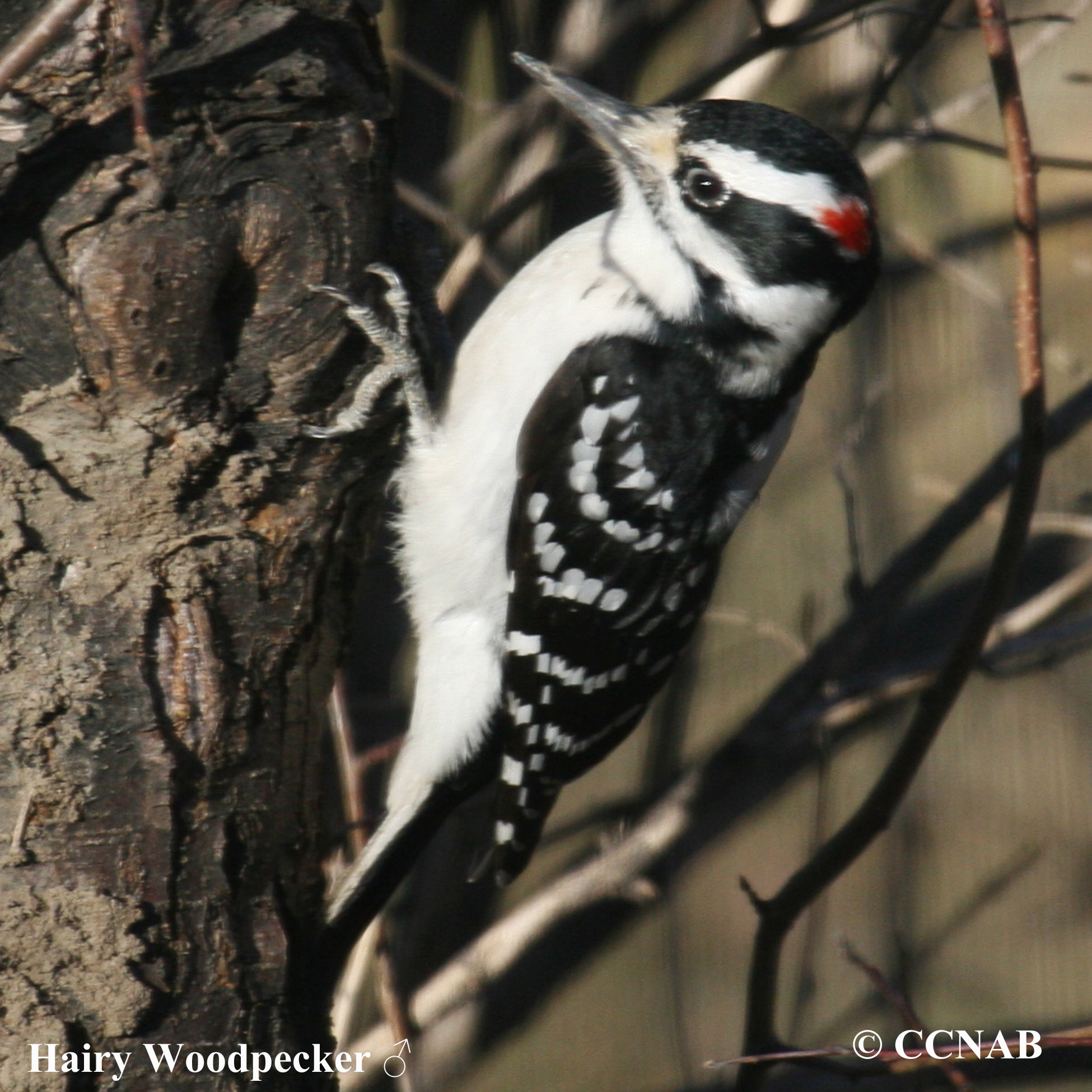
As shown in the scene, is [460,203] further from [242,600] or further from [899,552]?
[242,600]

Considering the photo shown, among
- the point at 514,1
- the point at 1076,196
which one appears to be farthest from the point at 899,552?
the point at 514,1

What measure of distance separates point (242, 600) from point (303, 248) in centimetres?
60

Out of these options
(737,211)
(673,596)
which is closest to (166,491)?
(673,596)

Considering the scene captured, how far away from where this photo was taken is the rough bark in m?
1.75

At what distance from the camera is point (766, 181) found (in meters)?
2.29

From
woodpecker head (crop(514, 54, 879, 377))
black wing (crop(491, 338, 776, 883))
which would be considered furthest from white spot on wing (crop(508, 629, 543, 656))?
woodpecker head (crop(514, 54, 879, 377))

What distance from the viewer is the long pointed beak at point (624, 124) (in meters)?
2.39

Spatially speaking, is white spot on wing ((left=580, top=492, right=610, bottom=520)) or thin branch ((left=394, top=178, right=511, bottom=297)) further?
thin branch ((left=394, top=178, right=511, bottom=297))

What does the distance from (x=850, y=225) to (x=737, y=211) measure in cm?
23

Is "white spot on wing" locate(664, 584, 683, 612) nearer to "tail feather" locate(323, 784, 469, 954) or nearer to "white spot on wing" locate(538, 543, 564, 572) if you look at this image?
"white spot on wing" locate(538, 543, 564, 572)

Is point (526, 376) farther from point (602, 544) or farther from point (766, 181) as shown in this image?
point (766, 181)

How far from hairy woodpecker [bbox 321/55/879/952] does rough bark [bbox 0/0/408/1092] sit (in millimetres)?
346


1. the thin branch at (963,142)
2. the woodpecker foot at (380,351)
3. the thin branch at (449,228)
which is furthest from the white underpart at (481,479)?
the thin branch at (963,142)

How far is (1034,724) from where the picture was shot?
3.55m
